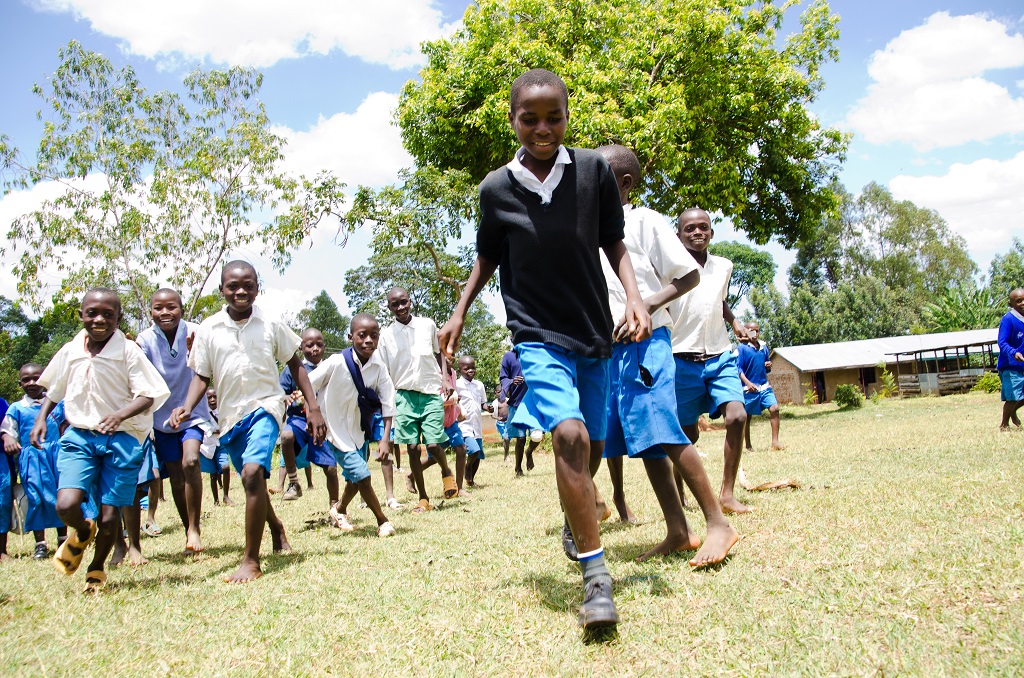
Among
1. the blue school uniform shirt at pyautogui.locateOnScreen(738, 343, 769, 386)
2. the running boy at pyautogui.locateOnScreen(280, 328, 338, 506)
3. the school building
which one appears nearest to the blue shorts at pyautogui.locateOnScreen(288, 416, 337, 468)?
the running boy at pyautogui.locateOnScreen(280, 328, 338, 506)

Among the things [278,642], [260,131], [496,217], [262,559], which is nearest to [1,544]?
[262,559]

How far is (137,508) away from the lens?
559 cm

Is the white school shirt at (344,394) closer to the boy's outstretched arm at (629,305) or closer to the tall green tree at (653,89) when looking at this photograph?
the boy's outstretched arm at (629,305)

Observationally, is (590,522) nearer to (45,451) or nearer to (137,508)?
(137,508)

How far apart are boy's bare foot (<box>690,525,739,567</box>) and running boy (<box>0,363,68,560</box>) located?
5682mm

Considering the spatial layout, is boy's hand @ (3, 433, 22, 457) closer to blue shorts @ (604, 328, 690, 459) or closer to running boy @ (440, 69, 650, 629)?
running boy @ (440, 69, 650, 629)

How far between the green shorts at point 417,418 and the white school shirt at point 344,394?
1.04 metres

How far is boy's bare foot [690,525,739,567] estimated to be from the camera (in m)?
3.57

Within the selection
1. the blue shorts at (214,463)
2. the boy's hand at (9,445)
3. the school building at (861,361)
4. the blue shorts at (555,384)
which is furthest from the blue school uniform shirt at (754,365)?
the school building at (861,361)

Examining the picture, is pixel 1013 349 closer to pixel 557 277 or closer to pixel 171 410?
pixel 557 277

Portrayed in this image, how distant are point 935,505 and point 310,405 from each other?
3.90 meters

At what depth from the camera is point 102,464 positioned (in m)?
4.82

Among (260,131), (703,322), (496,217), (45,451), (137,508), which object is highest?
(260,131)

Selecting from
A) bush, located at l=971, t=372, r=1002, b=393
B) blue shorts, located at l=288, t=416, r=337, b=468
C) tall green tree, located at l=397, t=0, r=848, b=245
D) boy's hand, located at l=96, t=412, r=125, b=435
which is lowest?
bush, located at l=971, t=372, r=1002, b=393
